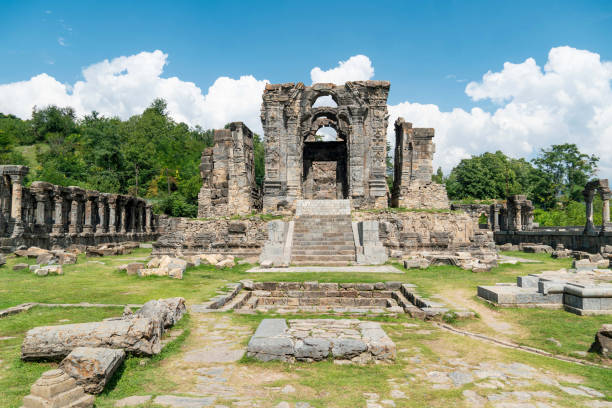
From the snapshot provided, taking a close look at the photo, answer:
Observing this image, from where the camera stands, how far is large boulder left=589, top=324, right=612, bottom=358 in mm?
4648

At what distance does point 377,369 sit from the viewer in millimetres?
4293

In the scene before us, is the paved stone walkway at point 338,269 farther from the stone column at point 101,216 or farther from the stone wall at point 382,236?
the stone column at point 101,216

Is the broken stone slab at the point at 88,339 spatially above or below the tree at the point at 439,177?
below

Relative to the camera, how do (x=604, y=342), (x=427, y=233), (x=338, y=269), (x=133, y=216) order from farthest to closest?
(x=133, y=216), (x=427, y=233), (x=338, y=269), (x=604, y=342)

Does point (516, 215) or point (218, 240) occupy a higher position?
point (516, 215)

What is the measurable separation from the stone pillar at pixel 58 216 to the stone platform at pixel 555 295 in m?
22.1

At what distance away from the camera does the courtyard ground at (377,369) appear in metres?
3.55

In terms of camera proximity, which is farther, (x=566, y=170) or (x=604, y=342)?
(x=566, y=170)

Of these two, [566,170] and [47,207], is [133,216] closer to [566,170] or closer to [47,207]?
[47,207]

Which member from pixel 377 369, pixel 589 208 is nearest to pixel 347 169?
pixel 589 208

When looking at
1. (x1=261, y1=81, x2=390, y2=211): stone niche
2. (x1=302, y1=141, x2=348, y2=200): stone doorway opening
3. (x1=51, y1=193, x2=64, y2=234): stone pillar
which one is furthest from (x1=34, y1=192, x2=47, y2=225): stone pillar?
(x1=302, y1=141, x2=348, y2=200): stone doorway opening

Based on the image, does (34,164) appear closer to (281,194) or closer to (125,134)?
(125,134)

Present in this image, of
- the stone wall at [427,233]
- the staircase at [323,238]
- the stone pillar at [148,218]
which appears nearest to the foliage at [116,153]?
the stone pillar at [148,218]

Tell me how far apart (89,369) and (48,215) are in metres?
26.0
